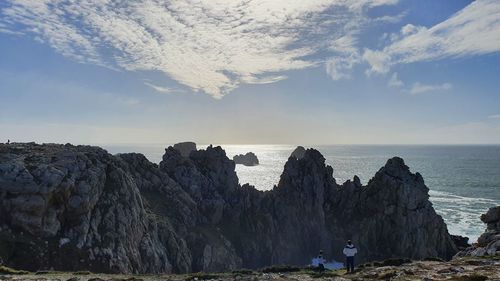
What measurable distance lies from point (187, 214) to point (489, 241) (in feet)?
176

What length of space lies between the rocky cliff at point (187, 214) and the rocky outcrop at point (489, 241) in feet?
71.8

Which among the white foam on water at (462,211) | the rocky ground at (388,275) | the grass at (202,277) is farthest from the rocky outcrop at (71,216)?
the white foam on water at (462,211)

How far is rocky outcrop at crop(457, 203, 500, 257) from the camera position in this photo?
130 feet

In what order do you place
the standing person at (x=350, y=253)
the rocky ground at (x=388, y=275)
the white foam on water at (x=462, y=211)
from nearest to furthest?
the rocky ground at (x=388, y=275) < the standing person at (x=350, y=253) < the white foam on water at (x=462, y=211)

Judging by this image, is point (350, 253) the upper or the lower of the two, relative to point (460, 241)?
upper

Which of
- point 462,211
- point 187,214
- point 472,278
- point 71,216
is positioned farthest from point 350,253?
point 462,211

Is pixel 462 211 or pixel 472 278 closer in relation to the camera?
pixel 472 278

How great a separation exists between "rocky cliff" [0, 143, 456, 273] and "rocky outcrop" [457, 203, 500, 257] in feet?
71.8

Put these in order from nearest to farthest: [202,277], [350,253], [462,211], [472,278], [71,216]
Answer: [472,278]
[202,277]
[350,253]
[71,216]
[462,211]

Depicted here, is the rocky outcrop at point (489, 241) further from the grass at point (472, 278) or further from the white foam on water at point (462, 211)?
the white foam on water at point (462, 211)

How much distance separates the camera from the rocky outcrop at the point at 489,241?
1555 inches

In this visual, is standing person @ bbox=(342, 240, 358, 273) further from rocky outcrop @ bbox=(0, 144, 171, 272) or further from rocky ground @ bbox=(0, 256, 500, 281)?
rocky outcrop @ bbox=(0, 144, 171, 272)

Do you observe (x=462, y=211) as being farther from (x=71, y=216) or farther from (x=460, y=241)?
(x=71, y=216)

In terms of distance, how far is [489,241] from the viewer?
46125mm
